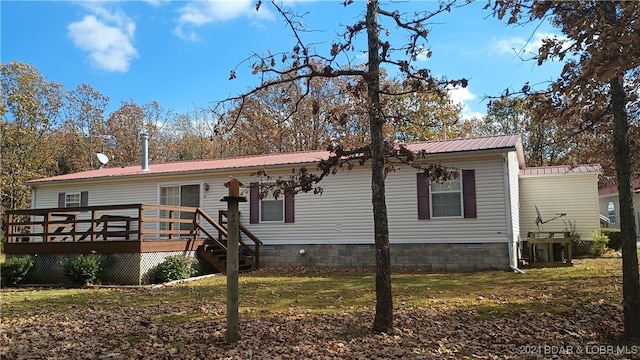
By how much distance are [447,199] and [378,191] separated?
7.74 m

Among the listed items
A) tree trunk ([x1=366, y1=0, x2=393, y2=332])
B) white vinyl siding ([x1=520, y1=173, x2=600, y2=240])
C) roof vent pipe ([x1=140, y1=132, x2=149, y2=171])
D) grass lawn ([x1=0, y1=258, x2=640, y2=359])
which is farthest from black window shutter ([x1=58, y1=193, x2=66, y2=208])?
white vinyl siding ([x1=520, y1=173, x2=600, y2=240])

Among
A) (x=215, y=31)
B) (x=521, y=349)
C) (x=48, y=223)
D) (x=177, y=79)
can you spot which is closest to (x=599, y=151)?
(x=521, y=349)

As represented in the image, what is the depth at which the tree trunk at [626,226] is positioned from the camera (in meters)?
5.83

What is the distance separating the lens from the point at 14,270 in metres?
12.1

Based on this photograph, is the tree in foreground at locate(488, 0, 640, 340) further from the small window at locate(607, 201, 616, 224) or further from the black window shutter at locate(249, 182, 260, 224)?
the small window at locate(607, 201, 616, 224)

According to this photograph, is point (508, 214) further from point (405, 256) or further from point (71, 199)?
point (71, 199)

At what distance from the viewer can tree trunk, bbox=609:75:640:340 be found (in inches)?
230

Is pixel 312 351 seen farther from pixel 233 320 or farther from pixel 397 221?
pixel 397 221

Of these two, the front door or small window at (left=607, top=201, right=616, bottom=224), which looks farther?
small window at (left=607, top=201, right=616, bottom=224)

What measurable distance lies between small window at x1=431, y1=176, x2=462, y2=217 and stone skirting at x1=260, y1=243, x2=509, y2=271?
3.00 feet

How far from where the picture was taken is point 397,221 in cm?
1386

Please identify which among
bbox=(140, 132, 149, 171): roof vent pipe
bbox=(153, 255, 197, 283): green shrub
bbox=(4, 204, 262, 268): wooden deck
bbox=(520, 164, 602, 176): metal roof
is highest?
bbox=(140, 132, 149, 171): roof vent pipe

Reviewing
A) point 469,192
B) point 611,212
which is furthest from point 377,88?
point 611,212

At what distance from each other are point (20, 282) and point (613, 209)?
34431 mm
